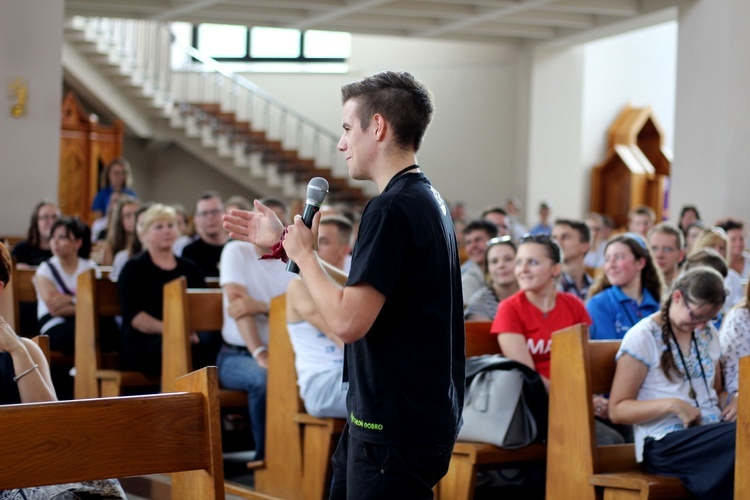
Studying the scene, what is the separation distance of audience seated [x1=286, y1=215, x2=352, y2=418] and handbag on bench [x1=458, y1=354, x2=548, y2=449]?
56cm

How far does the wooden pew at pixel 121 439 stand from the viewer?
2082mm

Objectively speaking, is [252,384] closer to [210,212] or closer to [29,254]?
[210,212]

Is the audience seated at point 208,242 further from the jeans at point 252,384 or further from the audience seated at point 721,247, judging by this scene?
the audience seated at point 721,247

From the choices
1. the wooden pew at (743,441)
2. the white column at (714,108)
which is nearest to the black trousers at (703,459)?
the wooden pew at (743,441)

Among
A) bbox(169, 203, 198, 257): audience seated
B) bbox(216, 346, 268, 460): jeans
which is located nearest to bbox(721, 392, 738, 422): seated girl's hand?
bbox(216, 346, 268, 460): jeans

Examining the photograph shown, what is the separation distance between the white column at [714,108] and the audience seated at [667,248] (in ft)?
20.6

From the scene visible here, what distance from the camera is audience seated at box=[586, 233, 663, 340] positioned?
504 cm

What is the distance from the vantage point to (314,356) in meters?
4.51

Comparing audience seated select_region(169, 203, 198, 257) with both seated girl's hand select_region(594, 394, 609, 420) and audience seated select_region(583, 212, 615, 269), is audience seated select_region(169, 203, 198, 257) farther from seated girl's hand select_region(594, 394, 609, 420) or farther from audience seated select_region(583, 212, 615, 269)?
seated girl's hand select_region(594, 394, 609, 420)

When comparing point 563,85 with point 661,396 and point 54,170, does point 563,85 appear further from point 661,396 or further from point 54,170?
point 661,396

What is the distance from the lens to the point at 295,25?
13.9 meters

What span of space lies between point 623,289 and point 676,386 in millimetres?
1428

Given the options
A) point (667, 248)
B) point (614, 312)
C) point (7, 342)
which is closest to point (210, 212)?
point (667, 248)

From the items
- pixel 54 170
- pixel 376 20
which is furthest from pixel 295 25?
pixel 54 170
